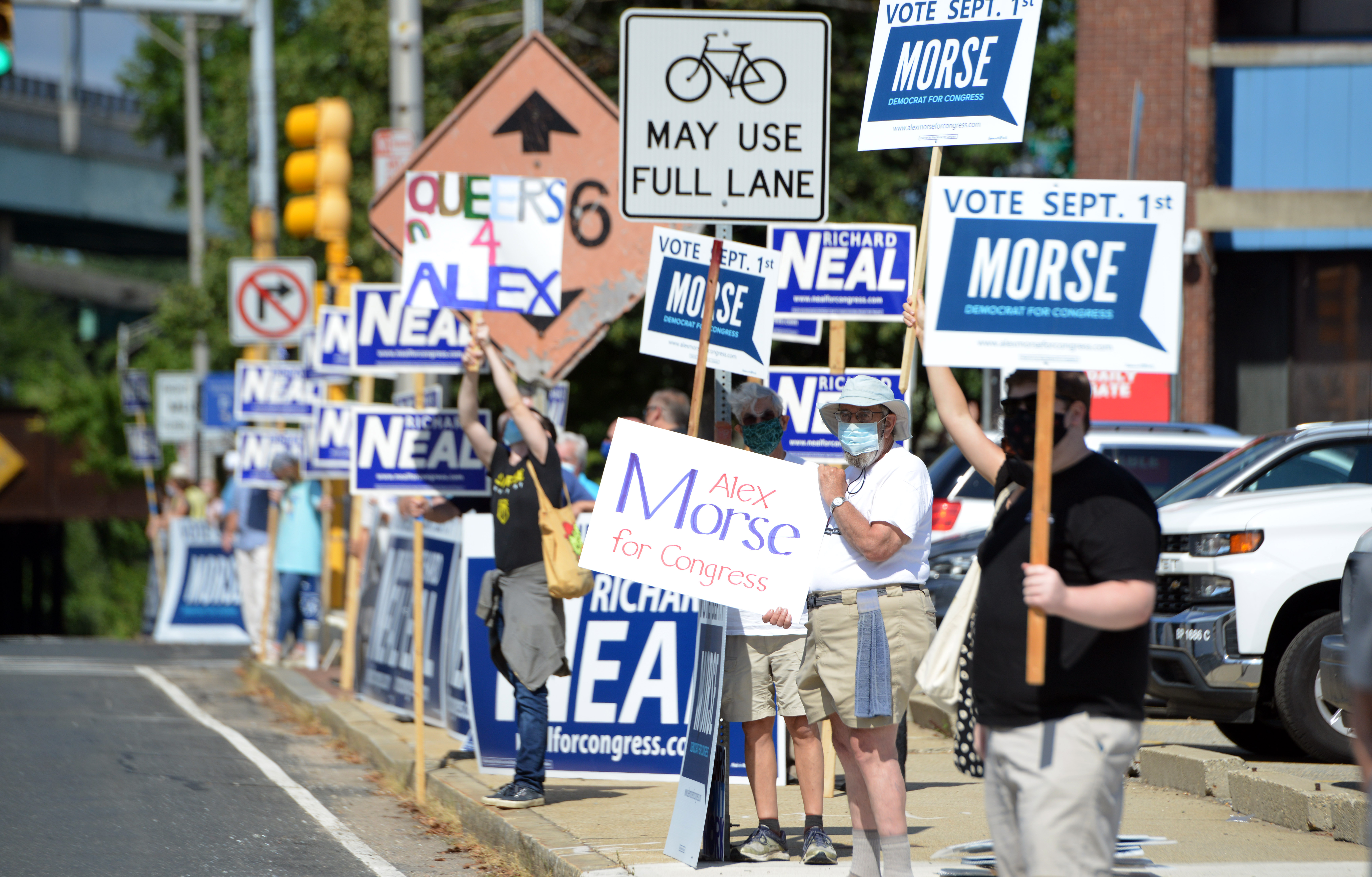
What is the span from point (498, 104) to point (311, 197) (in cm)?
689

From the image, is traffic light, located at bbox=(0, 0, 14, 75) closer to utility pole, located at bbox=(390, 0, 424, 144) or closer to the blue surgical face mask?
utility pole, located at bbox=(390, 0, 424, 144)

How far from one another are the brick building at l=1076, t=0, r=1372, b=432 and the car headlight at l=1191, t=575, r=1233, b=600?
29.7ft

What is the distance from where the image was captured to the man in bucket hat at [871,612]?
5871 millimetres

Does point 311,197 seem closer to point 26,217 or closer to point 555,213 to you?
point 555,213

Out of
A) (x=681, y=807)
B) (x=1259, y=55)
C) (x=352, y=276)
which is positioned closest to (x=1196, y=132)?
(x=1259, y=55)

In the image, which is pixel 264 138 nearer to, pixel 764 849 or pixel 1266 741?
pixel 1266 741

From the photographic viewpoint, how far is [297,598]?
52.1 ft

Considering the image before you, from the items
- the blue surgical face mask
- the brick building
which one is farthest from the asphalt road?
the brick building

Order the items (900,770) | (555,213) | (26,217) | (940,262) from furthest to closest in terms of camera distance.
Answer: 1. (26,217)
2. (555,213)
3. (900,770)
4. (940,262)

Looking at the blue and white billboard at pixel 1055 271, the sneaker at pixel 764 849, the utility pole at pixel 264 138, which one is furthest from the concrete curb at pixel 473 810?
the utility pole at pixel 264 138

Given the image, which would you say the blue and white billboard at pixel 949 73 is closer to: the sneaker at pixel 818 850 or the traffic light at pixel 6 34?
the sneaker at pixel 818 850

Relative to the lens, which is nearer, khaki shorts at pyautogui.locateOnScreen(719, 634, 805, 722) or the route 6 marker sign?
khaki shorts at pyautogui.locateOnScreen(719, 634, 805, 722)

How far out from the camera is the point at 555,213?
8.58 meters

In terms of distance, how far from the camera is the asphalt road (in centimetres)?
752
